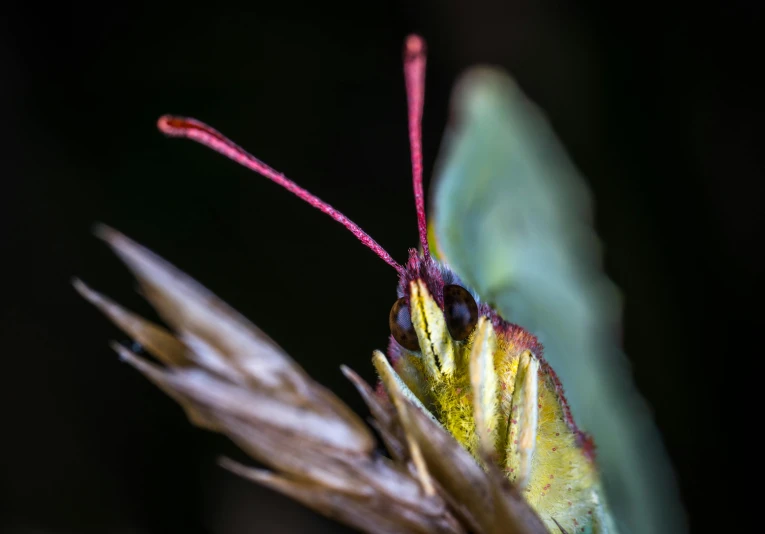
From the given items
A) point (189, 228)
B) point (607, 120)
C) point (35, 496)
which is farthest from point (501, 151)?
point (35, 496)

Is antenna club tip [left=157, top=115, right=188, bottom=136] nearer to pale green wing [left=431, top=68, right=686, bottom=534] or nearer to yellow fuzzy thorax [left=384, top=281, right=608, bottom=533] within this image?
yellow fuzzy thorax [left=384, top=281, right=608, bottom=533]

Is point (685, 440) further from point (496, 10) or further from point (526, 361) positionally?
point (496, 10)

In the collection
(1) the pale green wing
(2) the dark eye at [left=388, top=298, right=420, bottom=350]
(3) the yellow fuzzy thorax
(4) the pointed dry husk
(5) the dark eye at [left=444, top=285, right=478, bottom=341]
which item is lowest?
(4) the pointed dry husk

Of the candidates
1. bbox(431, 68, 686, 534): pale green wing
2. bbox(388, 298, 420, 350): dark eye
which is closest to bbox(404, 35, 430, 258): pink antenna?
bbox(388, 298, 420, 350): dark eye

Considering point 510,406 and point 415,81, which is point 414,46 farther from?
point 510,406

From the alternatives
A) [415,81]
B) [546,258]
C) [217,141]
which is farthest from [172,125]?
[546,258]

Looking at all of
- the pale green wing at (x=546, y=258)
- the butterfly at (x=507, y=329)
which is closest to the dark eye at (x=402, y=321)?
the butterfly at (x=507, y=329)
